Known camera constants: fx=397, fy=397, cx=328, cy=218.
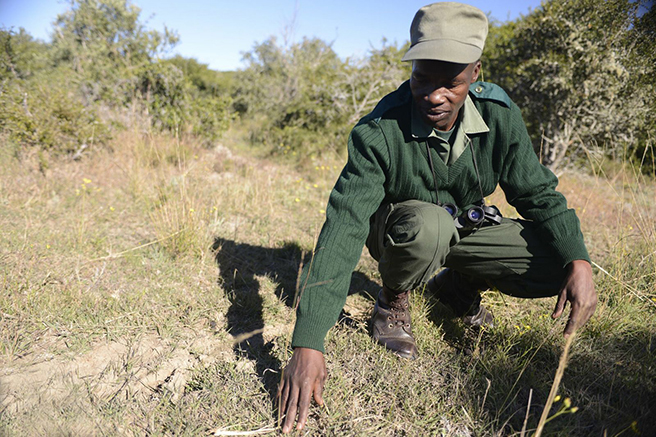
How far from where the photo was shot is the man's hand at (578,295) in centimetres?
157

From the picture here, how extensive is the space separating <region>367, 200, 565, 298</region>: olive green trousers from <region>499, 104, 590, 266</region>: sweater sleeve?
3.7 inches

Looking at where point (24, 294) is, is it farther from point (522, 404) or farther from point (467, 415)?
point (522, 404)

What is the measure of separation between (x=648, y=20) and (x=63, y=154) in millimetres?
5327

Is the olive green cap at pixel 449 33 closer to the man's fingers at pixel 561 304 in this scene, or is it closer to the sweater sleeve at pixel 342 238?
the sweater sleeve at pixel 342 238

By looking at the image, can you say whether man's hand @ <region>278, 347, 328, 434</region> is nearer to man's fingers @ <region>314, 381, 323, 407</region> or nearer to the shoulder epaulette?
man's fingers @ <region>314, 381, 323, 407</region>

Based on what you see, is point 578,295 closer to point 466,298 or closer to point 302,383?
point 466,298

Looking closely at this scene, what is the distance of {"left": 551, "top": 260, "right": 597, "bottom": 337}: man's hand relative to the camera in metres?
1.57

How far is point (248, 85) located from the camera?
10773 millimetres

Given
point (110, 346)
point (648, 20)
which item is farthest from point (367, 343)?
point (648, 20)

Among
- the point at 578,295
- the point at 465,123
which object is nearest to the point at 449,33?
the point at 465,123

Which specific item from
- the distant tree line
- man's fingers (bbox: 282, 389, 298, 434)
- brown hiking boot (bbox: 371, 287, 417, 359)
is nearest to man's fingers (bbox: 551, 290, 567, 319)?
brown hiking boot (bbox: 371, 287, 417, 359)

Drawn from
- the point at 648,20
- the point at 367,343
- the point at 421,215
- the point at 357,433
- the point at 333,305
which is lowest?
the point at 357,433

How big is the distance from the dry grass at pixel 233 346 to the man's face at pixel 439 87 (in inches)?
42.3

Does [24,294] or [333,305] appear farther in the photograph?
[24,294]
